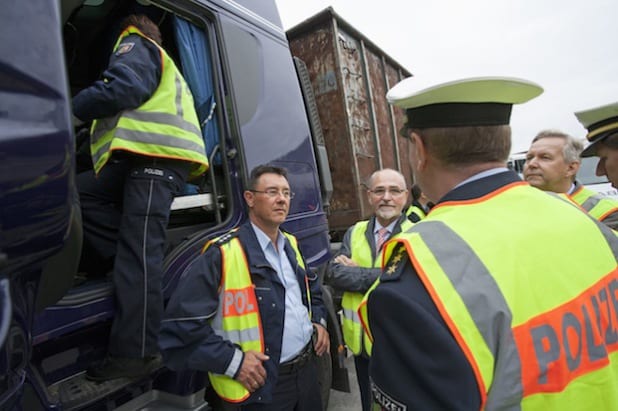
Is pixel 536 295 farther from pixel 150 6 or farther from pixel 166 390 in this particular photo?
pixel 150 6

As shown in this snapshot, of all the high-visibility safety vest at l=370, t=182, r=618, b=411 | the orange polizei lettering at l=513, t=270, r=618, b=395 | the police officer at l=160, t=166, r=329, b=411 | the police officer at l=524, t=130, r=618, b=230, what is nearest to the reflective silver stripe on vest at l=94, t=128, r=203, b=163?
the police officer at l=160, t=166, r=329, b=411

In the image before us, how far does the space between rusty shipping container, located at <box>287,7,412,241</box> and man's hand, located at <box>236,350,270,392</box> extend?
2546mm

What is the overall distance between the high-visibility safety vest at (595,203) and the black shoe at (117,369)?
2530 millimetres

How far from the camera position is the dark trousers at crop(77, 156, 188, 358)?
1.41 metres

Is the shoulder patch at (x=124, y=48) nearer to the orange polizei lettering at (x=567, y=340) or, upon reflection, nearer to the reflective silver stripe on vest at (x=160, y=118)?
the reflective silver stripe on vest at (x=160, y=118)

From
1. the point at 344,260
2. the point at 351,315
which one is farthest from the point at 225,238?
the point at 351,315

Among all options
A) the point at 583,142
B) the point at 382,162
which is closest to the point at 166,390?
the point at 583,142

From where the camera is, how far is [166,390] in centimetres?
159

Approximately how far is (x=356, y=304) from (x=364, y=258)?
27 cm

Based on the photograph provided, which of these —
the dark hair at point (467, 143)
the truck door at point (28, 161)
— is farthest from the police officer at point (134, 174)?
the dark hair at point (467, 143)

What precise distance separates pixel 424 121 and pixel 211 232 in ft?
4.14

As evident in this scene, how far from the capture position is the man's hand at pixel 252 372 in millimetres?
1505

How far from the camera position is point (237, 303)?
1.60 m

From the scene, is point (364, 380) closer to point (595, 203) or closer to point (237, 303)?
point (237, 303)
